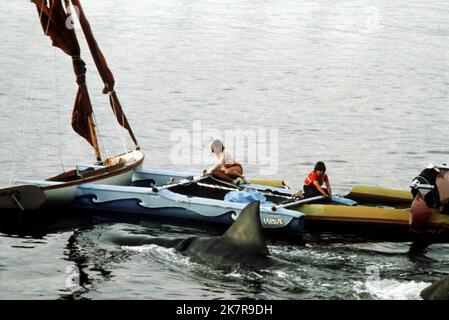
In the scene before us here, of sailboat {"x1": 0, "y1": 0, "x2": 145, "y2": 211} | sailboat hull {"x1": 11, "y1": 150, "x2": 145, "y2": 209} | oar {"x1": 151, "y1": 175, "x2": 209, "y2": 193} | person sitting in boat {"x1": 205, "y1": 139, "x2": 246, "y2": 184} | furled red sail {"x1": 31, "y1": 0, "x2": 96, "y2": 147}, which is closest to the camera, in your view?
sailboat {"x1": 0, "y1": 0, "x2": 145, "y2": 211}

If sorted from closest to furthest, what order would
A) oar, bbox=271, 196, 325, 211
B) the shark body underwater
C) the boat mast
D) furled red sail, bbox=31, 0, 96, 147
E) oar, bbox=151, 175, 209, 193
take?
the shark body underwater
oar, bbox=271, 196, 325, 211
oar, bbox=151, 175, 209, 193
furled red sail, bbox=31, 0, 96, 147
the boat mast

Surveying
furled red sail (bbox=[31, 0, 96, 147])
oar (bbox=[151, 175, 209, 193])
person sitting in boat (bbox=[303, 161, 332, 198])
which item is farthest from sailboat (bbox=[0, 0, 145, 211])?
person sitting in boat (bbox=[303, 161, 332, 198])

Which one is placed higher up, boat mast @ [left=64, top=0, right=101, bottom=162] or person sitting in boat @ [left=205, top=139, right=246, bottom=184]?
boat mast @ [left=64, top=0, right=101, bottom=162]

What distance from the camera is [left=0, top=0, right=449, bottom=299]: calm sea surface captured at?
26969mm

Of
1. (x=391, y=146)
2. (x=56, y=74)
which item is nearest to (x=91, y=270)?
(x=391, y=146)

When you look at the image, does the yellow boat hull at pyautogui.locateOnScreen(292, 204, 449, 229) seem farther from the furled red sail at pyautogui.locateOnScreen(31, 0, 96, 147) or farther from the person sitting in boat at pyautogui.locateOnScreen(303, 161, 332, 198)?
the furled red sail at pyautogui.locateOnScreen(31, 0, 96, 147)

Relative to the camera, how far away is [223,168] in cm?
3575

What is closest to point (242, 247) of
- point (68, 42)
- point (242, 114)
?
point (68, 42)

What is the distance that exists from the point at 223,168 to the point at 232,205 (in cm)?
325

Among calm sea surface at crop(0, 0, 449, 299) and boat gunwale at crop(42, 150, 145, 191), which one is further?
boat gunwale at crop(42, 150, 145, 191)

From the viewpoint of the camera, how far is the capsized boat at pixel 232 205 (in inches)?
1268

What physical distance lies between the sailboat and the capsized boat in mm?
744

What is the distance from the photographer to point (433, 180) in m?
32.3
